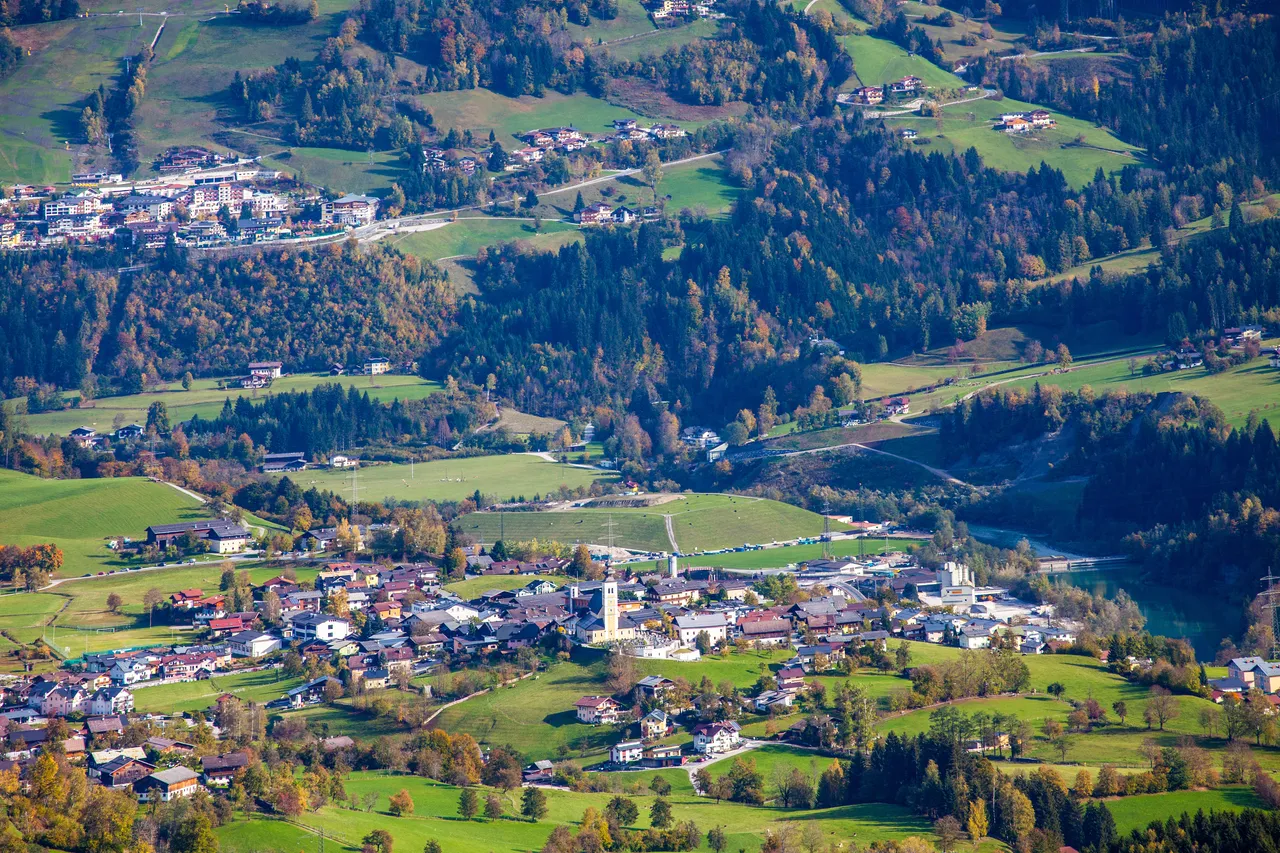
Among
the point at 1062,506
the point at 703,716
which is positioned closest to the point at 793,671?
the point at 703,716

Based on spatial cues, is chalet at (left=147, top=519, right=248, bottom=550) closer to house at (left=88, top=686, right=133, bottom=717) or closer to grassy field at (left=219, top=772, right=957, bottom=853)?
house at (left=88, top=686, right=133, bottom=717)

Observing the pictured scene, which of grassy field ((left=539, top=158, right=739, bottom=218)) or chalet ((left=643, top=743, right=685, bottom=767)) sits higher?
grassy field ((left=539, top=158, right=739, bottom=218))

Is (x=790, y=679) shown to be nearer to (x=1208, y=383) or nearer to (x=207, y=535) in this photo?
(x=207, y=535)

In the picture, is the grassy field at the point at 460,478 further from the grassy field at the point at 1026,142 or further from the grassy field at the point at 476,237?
the grassy field at the point at 1026,142

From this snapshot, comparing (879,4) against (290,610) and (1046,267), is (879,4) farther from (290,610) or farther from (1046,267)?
(290,610)

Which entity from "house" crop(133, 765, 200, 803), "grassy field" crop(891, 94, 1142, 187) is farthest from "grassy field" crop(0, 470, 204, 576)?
"grassy field" crop(891, 94, 1142, 187)

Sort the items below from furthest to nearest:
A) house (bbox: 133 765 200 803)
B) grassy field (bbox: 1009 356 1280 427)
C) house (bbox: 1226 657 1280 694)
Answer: grassy field (bbox: 1009 356 1280 427) → house (bbox: 1226 657 1280 694) → house (bbox: 133 765 200 803)
